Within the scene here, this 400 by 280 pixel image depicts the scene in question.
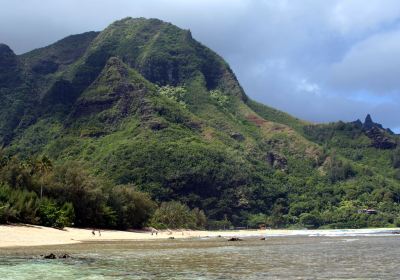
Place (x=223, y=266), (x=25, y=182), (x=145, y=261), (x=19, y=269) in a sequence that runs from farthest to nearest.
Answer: (x=25, y=182) < (x=145, y=261) < (x=223, y=266) < (x=19, y=269)

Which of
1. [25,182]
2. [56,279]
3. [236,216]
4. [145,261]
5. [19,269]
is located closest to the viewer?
[56,279]

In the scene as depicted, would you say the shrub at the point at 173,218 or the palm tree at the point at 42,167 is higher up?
the palm tree at the point at 42,167

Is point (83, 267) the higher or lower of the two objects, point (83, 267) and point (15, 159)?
the lower

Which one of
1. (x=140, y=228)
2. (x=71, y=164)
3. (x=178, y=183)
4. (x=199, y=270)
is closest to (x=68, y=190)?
(x=71, y=164)

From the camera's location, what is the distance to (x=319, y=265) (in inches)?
1139

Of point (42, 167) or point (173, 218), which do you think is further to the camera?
point (173, 218)

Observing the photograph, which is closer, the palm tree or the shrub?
the palm tree

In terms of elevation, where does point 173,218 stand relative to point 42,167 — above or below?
below

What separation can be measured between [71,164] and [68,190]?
6.31m

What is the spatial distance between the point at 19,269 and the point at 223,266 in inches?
414

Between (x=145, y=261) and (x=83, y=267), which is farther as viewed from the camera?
(x=145, y=261)

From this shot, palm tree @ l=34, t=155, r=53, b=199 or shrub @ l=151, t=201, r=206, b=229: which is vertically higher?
palm tree @ l=34, t=155, r=53, b=199

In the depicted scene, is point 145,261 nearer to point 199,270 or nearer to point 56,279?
point 199,270

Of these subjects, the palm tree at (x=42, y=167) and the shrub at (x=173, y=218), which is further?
the shrub at (x=173, y=218)
